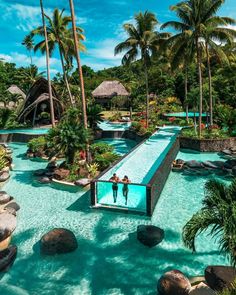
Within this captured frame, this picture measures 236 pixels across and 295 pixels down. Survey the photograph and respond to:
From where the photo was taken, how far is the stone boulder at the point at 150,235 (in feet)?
31.6

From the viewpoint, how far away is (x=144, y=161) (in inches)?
765

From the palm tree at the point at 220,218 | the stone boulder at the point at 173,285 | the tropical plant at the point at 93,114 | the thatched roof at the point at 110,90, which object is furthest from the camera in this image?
the thatched roof at the point at 110,90

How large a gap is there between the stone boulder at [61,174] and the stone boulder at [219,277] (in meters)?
11.0

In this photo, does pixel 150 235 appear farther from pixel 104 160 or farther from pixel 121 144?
pixel 121 144

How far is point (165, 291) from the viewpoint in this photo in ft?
23.3

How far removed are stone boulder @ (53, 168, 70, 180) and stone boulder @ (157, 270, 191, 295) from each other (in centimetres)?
1033

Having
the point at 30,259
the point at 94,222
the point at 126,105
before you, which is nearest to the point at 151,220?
the point at 94,222

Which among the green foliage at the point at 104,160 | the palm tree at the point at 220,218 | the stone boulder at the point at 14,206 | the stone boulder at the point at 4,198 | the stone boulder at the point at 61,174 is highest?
the palm tree at the point at 220,218

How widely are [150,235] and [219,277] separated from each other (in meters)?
3.27

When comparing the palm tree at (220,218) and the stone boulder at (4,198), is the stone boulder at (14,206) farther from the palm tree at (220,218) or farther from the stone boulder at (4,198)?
the palm tree at (220,218)

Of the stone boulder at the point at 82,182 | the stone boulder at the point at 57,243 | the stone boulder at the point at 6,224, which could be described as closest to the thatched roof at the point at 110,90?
the stone boulder at the point at 82,182

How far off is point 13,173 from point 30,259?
36.5ft

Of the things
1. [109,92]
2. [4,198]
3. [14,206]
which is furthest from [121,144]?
[109,92]

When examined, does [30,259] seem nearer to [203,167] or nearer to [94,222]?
[94,222]
